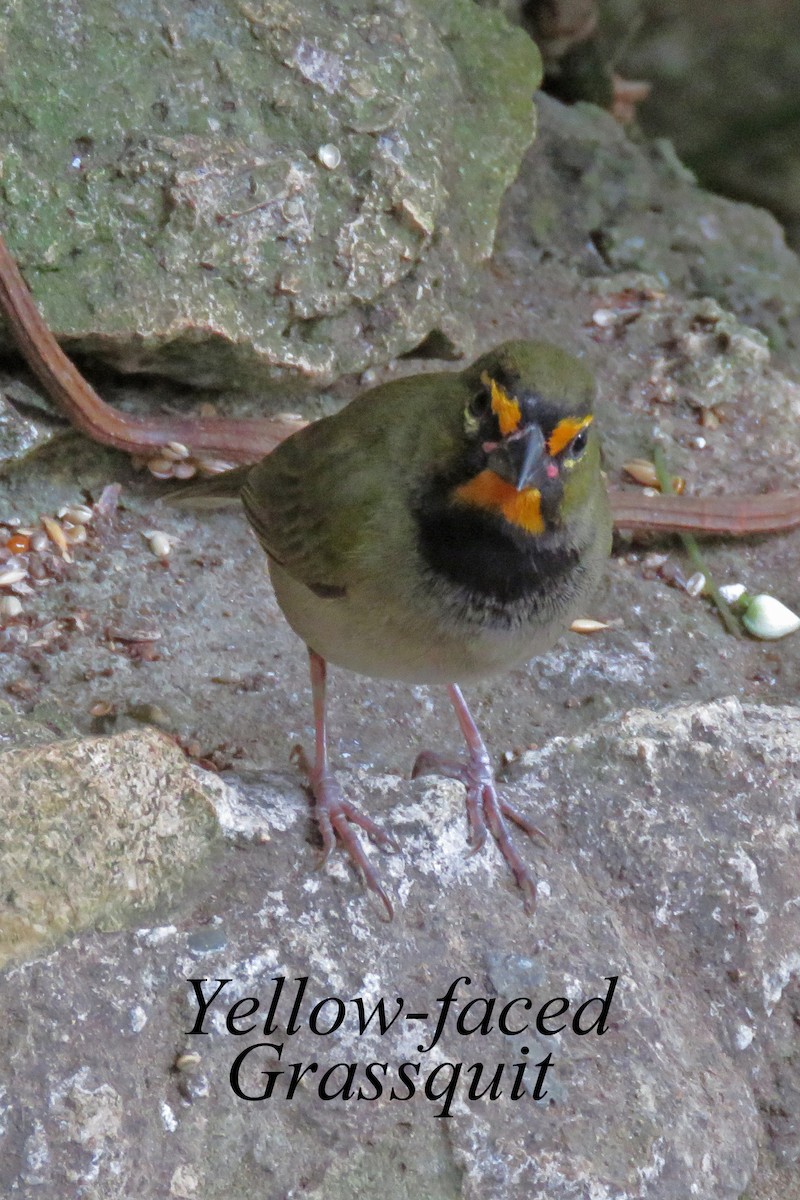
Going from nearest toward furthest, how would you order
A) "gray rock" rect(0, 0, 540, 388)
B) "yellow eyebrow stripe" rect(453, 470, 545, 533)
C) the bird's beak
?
the bird's beak
"yellow eyebrow stripe" rect(453, 470, 545, 533)
"gray rock" rect(0, 0, 540, 388)

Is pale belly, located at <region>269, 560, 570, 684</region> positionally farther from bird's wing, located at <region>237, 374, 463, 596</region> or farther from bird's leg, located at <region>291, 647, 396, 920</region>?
bird's leg, located at <region>291, 647, 396, 920</region>

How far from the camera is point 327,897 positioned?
9.64 feet

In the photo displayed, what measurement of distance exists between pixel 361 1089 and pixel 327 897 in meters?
0.42

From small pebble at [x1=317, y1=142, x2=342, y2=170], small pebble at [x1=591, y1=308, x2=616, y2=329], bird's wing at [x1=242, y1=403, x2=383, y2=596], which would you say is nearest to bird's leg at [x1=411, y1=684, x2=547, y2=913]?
bird's wing at [x1=242, y1=403, x2=383, y2=596]

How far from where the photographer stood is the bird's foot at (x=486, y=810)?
3.15m

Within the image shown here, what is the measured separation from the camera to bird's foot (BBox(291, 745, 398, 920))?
2973 millimetres

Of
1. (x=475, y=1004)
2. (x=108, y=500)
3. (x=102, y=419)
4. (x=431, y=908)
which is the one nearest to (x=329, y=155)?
(x=102, y=419)

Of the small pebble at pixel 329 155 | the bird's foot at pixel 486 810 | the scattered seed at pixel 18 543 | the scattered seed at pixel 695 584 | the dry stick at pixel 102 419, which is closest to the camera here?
the bird's foot at pixel 486 810

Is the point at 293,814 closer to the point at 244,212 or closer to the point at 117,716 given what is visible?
the point at 117,716

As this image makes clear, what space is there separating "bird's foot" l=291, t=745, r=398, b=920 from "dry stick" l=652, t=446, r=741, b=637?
5.98 ft

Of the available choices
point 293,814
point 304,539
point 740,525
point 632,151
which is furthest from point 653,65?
point 293,814

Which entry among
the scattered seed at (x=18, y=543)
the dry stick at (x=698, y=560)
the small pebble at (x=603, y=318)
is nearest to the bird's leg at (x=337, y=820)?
the scattered seed at (x=18, y=543)

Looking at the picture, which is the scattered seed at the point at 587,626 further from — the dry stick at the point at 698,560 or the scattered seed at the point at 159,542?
the scattered seed at the point at 159,542

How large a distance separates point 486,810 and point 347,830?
39 centimetres
